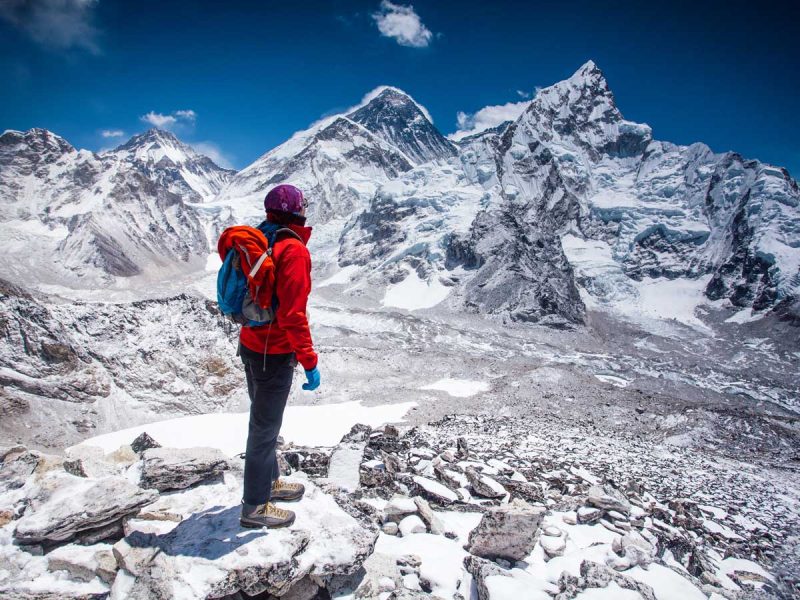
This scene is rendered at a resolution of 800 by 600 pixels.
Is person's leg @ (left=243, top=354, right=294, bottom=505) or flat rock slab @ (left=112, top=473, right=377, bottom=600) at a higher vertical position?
person's leg @ (left=243, top=354, right=294, bottom=505)

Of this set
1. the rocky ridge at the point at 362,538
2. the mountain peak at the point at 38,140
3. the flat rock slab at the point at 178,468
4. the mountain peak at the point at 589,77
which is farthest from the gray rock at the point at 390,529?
the mountain peak at the point at 589,77

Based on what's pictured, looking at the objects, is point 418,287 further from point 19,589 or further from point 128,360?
point 19,589

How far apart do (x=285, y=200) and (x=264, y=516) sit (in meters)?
2.85

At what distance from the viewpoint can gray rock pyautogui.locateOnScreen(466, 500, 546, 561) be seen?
4.32m

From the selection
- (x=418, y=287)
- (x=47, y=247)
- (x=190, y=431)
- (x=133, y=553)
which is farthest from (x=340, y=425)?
(x=47, y=247)

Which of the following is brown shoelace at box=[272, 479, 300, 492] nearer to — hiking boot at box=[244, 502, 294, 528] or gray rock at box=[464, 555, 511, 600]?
hiking boot at box=[244, 502, 294, 528]

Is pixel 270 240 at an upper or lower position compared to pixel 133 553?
upper

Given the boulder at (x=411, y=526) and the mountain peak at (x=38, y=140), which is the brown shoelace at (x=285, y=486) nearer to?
the boulder at (x=411, y=526)

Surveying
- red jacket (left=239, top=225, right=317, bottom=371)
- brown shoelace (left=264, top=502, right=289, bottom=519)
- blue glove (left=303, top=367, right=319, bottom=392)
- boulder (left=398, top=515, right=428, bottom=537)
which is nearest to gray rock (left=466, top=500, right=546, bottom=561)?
boulder (left=398, top=515, right=428, bottom=537)

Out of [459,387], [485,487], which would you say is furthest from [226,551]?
[459,387]

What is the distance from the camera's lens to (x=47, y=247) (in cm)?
10750

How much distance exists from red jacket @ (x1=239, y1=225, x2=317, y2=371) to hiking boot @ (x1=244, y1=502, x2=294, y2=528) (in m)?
1.39

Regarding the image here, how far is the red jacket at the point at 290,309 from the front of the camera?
3.45 m

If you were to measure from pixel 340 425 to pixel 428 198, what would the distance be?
11387cm
